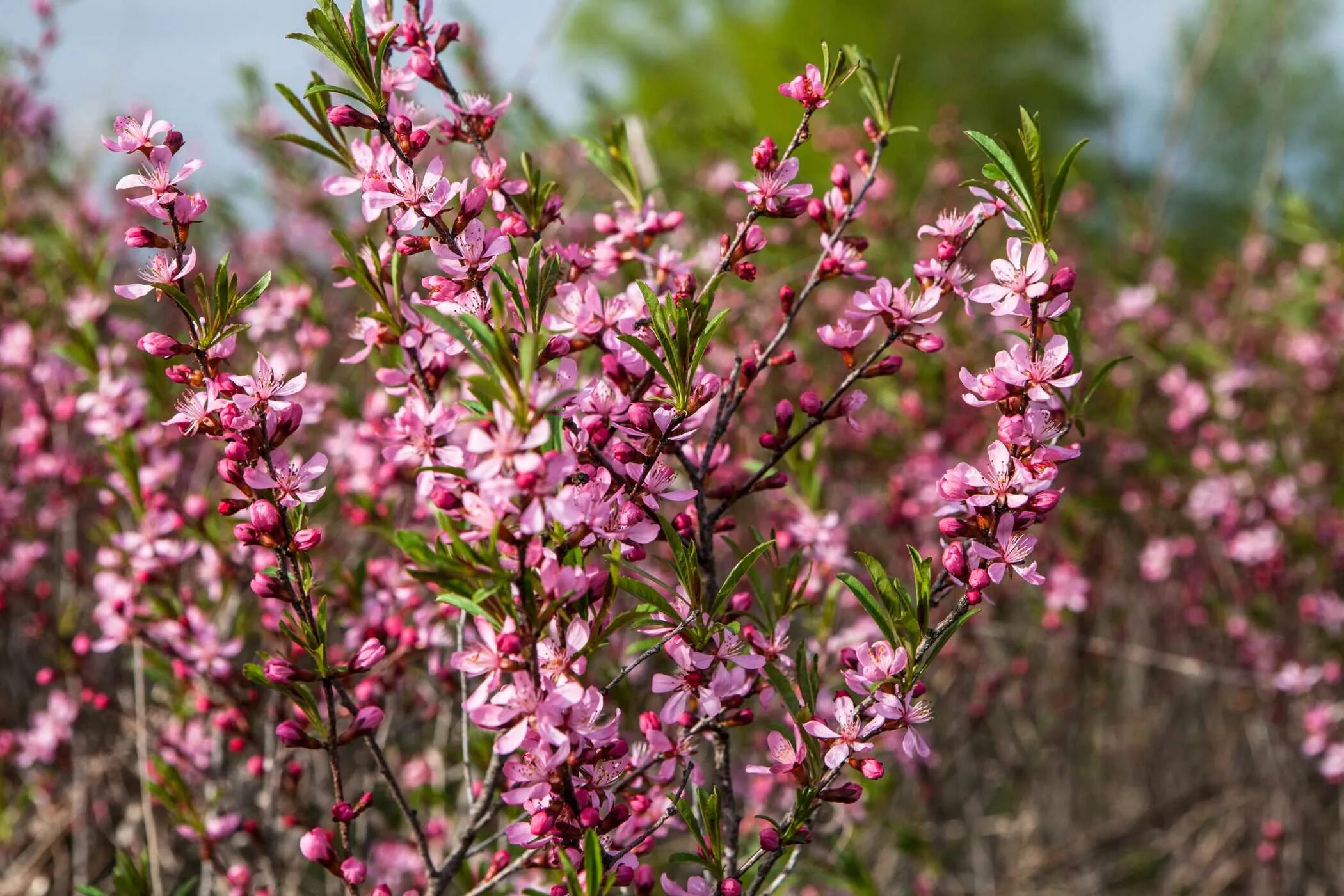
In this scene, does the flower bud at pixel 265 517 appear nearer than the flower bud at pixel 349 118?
Yes

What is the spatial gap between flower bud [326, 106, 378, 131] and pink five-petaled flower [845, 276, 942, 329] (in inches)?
31.6

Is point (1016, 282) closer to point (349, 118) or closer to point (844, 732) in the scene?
point (844, 732)

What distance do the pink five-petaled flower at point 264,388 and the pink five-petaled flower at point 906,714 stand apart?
0.95 meters

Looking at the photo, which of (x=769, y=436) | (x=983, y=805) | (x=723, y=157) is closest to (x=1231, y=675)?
(x=983, y=805)

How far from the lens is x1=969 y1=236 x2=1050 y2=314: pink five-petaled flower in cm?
143

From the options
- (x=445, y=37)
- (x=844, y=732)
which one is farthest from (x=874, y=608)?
(x=445, y=37)

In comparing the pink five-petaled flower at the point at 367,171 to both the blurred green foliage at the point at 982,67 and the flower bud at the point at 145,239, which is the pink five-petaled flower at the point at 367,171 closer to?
the flower bud at the point at 145,239

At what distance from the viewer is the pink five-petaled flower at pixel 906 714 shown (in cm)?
143

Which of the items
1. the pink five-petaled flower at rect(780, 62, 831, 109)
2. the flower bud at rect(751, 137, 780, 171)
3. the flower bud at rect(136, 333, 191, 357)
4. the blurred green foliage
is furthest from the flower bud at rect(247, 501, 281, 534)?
the blurred green foliage

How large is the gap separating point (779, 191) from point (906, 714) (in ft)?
2.78

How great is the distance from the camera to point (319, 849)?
1.51 meters

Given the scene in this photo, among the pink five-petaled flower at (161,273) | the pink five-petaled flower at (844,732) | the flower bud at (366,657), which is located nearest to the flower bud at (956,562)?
the pink five-petaled flower at (844,732)

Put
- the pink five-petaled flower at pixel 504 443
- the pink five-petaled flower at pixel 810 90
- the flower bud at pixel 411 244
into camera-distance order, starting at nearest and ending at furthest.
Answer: the pink five-petaled flower at pixel 504 443 → the flower bud at pixel 411 244 → the pink five-petaled flower at pixel 810 90

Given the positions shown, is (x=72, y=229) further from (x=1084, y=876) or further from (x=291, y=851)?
(x=1084, y=876)
